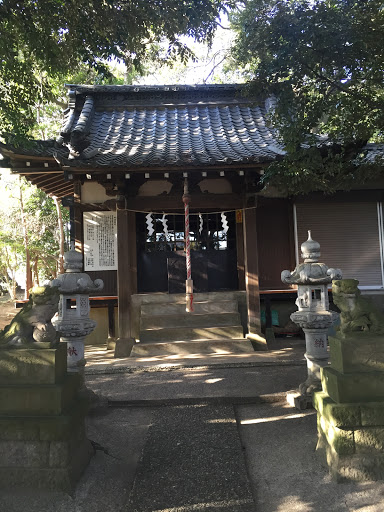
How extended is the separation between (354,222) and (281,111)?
214 inches

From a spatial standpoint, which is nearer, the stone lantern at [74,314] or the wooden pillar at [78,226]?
the stone lantern at [74,314]

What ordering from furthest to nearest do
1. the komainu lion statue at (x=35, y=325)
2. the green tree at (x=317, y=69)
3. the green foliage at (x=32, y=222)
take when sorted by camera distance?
the green foliage at (x=32, y=222) → the green tree at (x=317, y=69) → the komainu lion statue at (x=35, y=325)

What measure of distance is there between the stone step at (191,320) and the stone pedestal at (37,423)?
4982 millimetres

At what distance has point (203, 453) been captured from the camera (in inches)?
136

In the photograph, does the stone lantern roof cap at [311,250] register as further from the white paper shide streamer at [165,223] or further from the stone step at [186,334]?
the white paper shide streamer at [165,223]

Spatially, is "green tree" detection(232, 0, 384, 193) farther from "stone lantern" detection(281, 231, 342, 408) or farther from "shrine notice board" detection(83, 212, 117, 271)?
"shrine notice board" detection(83, 212, 117, 271)

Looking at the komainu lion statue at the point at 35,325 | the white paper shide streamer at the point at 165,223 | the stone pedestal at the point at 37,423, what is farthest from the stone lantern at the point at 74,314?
the white paper shide streamer at the point at 165,223

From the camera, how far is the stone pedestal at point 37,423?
9.40 feet

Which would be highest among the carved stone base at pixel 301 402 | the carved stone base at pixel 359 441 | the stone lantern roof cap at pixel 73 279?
the stone lantern roof cap at pixel 73 279

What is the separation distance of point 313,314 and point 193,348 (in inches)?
140

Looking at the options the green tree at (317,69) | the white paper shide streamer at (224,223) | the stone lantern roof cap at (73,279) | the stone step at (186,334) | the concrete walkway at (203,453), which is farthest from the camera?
the white paper shide streamer at (224,223)

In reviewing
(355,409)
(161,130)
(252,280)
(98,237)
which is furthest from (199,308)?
(355,409)

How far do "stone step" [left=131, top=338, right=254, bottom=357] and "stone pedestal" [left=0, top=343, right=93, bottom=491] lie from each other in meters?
4.45

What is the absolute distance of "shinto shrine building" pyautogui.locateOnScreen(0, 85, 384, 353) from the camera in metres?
8.05
